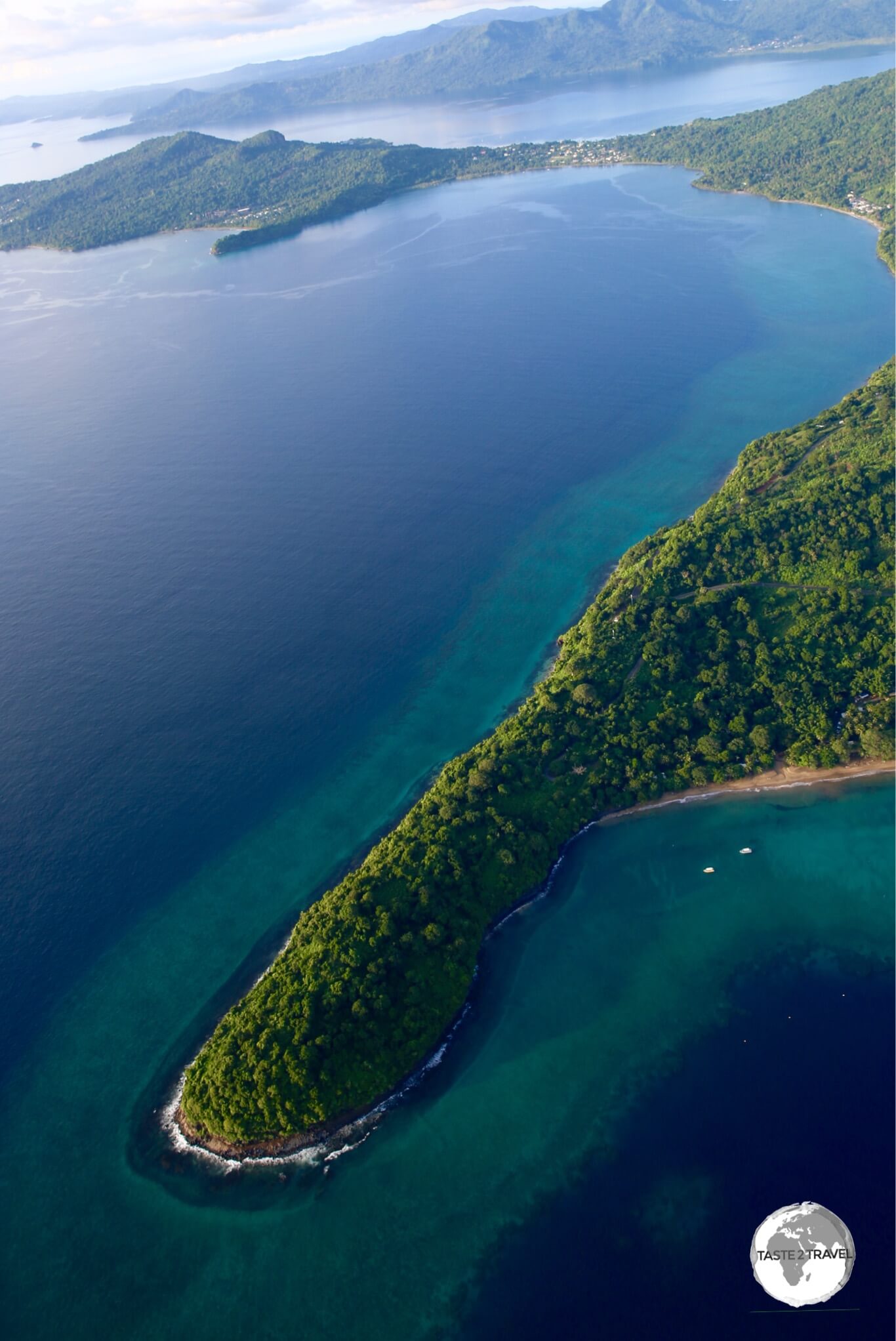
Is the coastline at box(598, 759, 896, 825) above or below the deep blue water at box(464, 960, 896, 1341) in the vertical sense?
above

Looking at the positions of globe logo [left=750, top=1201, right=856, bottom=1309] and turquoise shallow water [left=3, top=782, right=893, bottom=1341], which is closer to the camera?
globe logo [left=750, top=1201, right=856, bottom=1309]

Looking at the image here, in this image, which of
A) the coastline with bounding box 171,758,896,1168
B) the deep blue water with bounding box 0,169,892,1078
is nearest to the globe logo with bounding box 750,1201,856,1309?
the coastline with bounding box 171,758,896,1168

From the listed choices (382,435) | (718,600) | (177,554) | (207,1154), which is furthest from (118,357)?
Result: (207,1154)

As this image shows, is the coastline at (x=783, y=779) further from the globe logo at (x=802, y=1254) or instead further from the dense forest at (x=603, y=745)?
the globe logo at (x=802, y=1254)

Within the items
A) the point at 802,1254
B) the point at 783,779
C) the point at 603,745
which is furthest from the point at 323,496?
the point at 802,1254

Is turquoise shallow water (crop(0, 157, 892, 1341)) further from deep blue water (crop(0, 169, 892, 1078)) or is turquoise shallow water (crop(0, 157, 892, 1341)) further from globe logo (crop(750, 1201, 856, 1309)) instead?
globe logo (crop(750, 1201, 856, 1309))

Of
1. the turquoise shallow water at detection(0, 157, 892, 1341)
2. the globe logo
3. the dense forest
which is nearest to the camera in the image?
the globe logo
